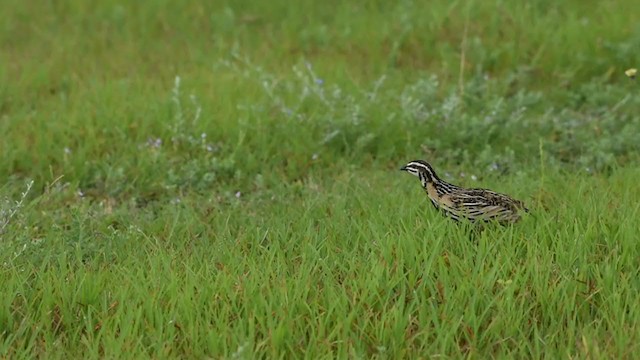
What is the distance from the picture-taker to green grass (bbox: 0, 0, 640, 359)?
4566mm

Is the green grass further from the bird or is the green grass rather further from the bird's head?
the bird's head

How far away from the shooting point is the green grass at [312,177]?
4566 millimetres

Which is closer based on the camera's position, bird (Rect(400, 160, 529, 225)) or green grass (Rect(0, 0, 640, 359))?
green grass (Rect(0, 0, 640, 359))

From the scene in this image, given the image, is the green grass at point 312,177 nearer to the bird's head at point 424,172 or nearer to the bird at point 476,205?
the bird at point 476,205

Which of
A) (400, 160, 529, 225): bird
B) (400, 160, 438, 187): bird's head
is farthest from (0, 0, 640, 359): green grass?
(400, 160, 438, 187): bird's head

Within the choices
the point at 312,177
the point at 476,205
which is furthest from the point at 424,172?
the point at 312,177

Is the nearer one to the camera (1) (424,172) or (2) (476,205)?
(2) (476,205)

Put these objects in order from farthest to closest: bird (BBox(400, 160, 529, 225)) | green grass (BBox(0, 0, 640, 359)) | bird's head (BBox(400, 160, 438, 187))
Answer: bird's head (BBox(400, 160, 438, 187))
bird (BBox(400, 160, 529, 225))
green grass (BBox(0, 0, 640, 359))

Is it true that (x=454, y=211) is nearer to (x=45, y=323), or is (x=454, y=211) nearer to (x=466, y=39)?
(x=45, y=323)

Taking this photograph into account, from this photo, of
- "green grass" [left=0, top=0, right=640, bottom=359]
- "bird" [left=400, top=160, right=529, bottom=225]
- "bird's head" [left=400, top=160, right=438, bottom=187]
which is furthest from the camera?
"bird's head" [left=400, top=160, right=438, bottom=187]

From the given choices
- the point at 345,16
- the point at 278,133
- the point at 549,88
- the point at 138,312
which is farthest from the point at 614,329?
the point at 345,16

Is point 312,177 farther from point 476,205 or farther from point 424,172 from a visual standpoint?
point 476,205

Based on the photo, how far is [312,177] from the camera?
753 centimetres

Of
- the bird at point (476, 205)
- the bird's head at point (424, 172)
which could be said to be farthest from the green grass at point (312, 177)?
the bird's head at point (424, 172)
